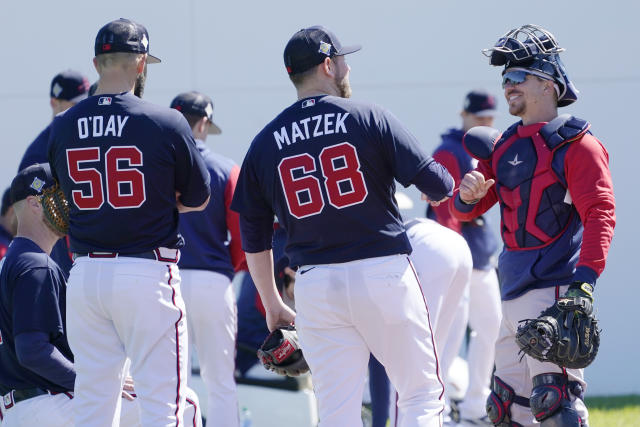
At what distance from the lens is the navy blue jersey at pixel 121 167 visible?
158 inches

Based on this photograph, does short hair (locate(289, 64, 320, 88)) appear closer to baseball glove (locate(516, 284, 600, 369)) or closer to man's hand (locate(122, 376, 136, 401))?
baseball glove (locate(516, 284, 600, 369))

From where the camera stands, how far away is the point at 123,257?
13.3ft

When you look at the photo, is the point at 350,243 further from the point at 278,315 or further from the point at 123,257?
the point at 123,257

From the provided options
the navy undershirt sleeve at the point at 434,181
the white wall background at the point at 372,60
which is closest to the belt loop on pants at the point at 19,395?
the navy undershirt sleeve at the point at 434,181

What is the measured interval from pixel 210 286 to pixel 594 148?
2503mm

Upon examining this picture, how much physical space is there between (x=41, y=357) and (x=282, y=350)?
102 cm

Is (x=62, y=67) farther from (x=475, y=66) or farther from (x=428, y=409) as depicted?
(x=428, y=409)

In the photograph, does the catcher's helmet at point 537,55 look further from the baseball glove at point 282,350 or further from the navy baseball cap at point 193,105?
the navy baseball cap at point 193,105

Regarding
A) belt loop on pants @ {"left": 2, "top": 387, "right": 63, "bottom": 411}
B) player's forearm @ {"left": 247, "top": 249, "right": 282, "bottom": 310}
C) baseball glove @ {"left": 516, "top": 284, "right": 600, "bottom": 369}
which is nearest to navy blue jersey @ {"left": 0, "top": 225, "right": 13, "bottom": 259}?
belt loop on pants @ {"left": 2, "top": 387, "right": 63, "bottom": 411}

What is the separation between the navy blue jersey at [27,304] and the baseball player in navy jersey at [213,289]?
1.34 meters

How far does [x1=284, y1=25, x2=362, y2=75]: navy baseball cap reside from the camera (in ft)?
13.2

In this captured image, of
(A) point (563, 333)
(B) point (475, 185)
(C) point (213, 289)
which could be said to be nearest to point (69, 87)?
(C) point (213, 289)

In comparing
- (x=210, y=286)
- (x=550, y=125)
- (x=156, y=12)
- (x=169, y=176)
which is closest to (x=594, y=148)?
(x=550, y=125)

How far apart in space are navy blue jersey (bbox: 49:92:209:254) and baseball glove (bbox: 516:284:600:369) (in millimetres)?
1527
